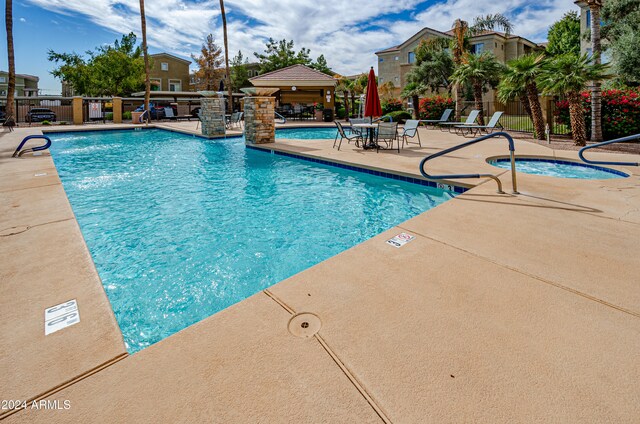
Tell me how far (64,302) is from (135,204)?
150 inches

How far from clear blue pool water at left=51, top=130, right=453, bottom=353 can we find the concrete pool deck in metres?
0.65

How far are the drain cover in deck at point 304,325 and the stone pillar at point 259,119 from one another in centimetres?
990

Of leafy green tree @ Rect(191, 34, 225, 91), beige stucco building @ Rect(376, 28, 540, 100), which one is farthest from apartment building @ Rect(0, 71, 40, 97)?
beige stucco building @ Rect(376, 28, 540, 100)

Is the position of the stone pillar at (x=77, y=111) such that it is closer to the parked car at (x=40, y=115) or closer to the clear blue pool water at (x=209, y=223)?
the parked car at (x=40, y=115)

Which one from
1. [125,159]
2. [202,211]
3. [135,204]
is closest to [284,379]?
[202,211]

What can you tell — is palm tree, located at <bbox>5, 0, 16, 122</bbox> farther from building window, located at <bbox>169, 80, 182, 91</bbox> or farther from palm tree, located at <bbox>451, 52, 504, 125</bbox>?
building window, located at <bbox>169, 80, 182, 91</bbox>

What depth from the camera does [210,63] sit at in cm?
4041

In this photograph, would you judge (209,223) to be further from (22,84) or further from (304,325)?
(22,84)

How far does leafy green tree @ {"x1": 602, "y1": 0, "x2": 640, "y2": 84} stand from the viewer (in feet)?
45.8

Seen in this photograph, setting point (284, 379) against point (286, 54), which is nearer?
point (284, 379)

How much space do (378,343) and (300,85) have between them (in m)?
24.3

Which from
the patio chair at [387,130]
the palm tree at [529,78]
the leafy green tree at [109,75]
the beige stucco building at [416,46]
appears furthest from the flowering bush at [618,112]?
the leafy green tree at [109,75]

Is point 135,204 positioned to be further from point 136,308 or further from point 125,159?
point 125,159

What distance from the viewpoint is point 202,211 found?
532 cm
